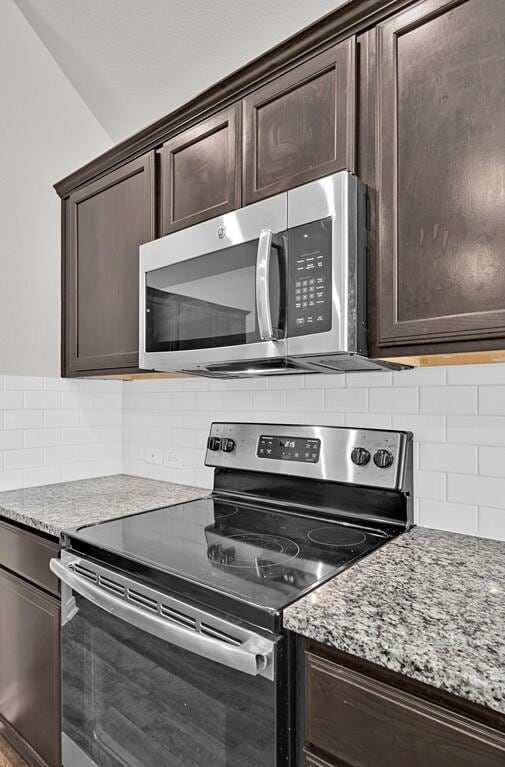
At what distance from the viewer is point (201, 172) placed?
1608mm

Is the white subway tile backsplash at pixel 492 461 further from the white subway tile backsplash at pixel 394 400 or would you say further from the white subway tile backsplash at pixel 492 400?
the white subway tile backsplash at pixel 394 400

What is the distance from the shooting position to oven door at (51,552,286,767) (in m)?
0.94

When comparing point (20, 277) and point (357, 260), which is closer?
point (357, 260)

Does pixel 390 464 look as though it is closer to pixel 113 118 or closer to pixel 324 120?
pixel 324 120

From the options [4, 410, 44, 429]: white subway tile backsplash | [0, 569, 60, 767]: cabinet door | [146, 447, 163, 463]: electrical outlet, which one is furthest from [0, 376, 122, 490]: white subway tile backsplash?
[0, 569, 60, 767]: cabinet door

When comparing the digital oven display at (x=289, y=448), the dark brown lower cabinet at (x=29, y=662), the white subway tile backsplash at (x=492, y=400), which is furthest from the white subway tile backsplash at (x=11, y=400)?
the white subway tile backsplash at (x=492, y=400)

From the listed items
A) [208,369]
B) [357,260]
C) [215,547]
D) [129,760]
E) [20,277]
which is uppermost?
[20,277]

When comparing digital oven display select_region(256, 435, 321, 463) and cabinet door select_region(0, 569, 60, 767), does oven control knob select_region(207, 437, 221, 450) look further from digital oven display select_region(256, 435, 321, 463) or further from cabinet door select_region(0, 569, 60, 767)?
cabinet door select_region(0, 569, 60, 767)

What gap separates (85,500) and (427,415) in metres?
1.31

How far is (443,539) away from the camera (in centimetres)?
132

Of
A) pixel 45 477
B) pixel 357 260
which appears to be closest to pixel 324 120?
pixel 357 260

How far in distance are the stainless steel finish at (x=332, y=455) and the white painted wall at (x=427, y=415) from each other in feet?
0.15

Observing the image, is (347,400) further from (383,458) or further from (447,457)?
(447,457)

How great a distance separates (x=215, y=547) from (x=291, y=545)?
0.69 ft
